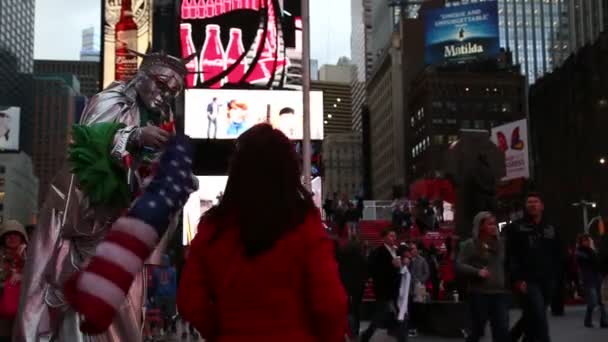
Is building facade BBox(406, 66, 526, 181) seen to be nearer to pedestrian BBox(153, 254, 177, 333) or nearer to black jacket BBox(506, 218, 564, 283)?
pedestrian BBox(153, 254, 177, 333)

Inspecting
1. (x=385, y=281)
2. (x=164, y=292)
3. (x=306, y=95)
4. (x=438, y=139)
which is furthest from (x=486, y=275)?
(x=438, y=139)

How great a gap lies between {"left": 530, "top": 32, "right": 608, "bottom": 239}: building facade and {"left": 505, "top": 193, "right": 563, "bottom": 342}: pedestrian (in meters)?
64.7

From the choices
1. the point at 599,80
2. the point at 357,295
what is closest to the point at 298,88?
the point at 357,295

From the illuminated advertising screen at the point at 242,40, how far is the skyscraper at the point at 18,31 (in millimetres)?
105825

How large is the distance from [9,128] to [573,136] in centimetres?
4960

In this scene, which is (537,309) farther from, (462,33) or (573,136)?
(462,33)

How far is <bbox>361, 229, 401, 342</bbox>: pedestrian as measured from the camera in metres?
13.1

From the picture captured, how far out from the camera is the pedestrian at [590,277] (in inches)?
595

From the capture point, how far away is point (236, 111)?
43438mm

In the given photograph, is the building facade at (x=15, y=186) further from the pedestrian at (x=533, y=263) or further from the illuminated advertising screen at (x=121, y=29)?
the pedestrian at (x=533, y=263)

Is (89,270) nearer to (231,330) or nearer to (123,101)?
(231,330)

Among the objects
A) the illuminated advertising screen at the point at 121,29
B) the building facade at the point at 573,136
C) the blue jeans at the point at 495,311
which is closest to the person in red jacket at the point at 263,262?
the blue jeans at the point at 495,311

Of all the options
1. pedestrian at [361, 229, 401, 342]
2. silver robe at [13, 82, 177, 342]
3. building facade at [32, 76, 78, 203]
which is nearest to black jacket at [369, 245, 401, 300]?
pedestrian at [361, 229, 401, 342]

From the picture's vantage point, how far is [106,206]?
4.44 m
